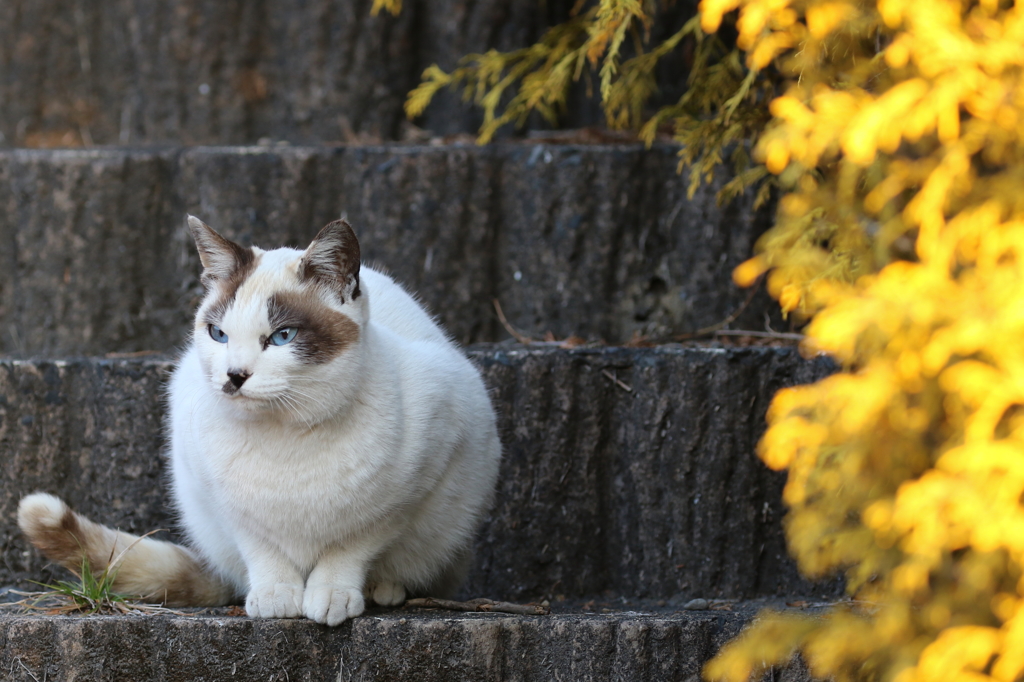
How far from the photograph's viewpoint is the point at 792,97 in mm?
1386

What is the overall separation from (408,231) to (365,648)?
146 cm

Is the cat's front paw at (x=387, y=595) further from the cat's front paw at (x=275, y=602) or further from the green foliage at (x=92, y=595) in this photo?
the green foliage at (x=92, y=595)

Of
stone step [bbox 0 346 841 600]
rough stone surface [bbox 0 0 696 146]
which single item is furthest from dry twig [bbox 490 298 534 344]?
rough stone surface [bbox 0 0 696 146]

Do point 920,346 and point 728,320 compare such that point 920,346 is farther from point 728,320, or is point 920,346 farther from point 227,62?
point 227,62

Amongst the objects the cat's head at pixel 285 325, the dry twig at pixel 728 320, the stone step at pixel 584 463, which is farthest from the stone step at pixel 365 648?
the dry twig at pixel 728 320

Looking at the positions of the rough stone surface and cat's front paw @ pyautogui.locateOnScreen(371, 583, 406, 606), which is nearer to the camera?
cat's front paw @ pyautogui.locateOnScreen(371, 583, 406, 606)

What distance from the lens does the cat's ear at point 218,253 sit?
2.11m

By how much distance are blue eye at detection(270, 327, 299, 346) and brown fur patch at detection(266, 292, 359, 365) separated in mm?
10

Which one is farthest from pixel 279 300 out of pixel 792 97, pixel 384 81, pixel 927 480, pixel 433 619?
pixel 384 81

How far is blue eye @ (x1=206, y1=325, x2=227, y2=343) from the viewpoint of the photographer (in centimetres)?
204

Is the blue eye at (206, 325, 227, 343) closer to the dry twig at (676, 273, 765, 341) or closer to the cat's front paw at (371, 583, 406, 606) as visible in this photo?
the cat's front paw at (371, 583, 406, 606)

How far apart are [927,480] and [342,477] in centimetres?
121

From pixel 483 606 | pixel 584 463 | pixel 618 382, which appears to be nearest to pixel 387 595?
pixel 483 606

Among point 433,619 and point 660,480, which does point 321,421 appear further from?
point 660,480
